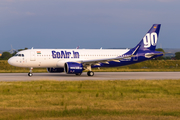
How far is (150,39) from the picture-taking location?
43.6 m

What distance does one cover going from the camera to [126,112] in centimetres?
1216

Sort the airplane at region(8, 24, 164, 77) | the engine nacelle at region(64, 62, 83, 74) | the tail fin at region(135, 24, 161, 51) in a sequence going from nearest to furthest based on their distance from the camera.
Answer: the engine nacelle at region(64, 62, 83, 74)
the airplane at region(8, 24, 164, 77)
the tail fin at region(135, 24, 161, 51)

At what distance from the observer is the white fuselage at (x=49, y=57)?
36.5m

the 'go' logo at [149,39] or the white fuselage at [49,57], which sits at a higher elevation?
the 'go' logo at [149,39]

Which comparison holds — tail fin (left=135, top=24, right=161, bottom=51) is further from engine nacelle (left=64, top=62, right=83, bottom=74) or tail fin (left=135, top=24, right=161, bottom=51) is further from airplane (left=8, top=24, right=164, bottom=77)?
engine nacelle (left=64, top=62, right=83, bottom=74)

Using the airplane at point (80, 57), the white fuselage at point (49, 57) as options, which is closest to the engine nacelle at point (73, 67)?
the airplane at point (80, 57)

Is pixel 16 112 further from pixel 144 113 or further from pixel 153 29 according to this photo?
pixel 153 29

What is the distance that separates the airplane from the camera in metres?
36.5

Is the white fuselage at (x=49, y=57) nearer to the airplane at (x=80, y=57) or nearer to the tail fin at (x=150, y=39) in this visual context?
the airplane at (x=80, y=57)

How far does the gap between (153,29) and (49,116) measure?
3493 centimetres

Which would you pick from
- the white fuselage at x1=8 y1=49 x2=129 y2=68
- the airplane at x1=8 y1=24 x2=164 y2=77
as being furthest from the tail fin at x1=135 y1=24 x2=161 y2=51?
the white fuselage at x1=8 y1=49 x2=129 y2=68

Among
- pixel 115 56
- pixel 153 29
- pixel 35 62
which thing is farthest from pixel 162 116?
pixel 153 29

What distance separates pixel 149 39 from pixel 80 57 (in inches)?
441

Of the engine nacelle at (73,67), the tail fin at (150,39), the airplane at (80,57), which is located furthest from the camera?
the tail fin at (150,39)
